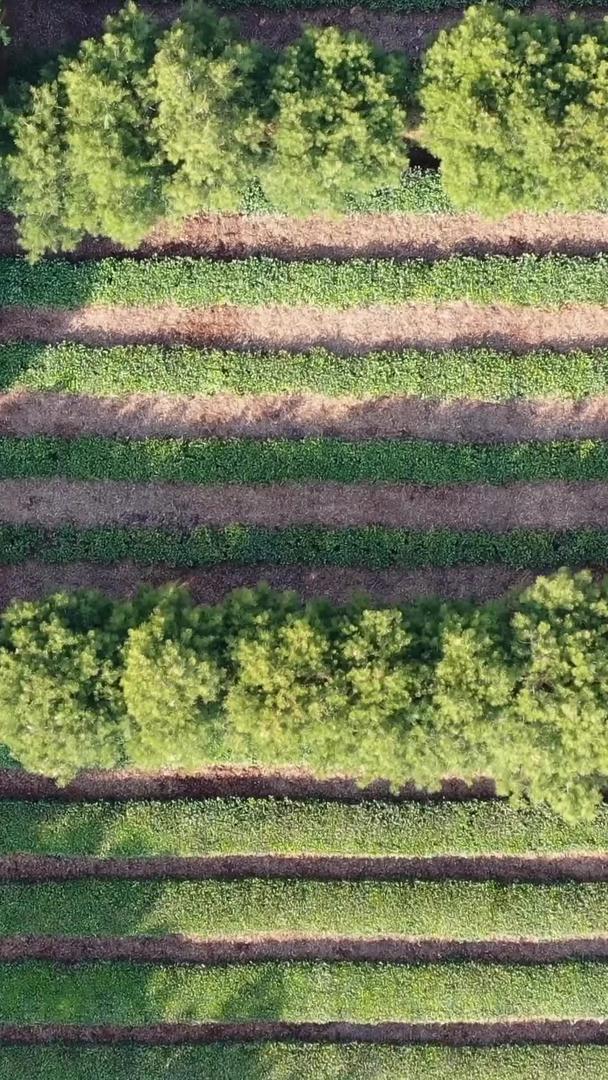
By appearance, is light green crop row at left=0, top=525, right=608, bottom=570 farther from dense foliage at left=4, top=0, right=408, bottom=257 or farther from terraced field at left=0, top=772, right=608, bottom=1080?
dense foliage at left=4, top=0, right=408, bottom=257

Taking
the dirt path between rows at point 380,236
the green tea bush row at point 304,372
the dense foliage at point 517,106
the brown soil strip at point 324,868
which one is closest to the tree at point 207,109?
the dirt path between rows at point 380,236

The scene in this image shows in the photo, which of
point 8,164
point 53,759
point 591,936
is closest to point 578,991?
point 591,936

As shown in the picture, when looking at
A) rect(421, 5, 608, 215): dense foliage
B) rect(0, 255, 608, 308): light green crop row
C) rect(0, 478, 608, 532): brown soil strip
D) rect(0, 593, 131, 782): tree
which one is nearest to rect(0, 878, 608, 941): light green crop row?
rect(0, 593, 131, 782): tree

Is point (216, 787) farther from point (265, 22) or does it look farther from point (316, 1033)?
point (265, 22)

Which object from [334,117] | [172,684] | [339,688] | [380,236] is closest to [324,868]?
[339,688]

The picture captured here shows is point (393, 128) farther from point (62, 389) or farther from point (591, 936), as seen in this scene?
point (591, 936)
